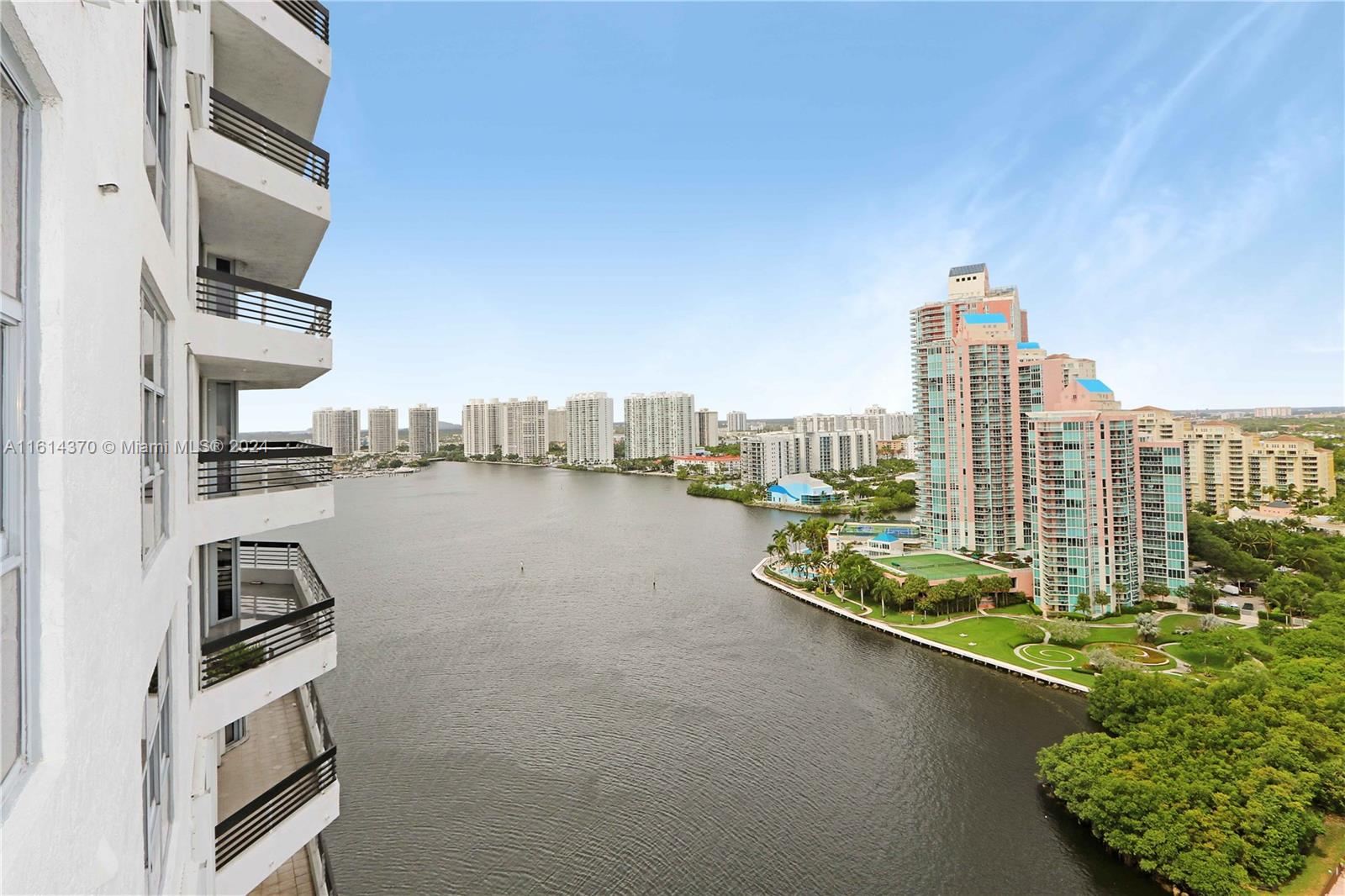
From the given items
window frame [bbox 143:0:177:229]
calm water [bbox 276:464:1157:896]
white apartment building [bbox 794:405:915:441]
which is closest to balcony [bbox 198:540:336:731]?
window frame [bbox 143:0:177:229]

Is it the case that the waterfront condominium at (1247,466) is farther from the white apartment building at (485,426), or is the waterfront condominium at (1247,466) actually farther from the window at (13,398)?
the white apartment building at (485,426)

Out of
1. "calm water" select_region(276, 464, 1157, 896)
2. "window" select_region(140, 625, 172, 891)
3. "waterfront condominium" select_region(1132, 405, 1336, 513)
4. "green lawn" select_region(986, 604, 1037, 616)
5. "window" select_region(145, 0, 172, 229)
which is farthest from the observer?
"waterfront condominium" select_region(1132, 405, 1336, 513)

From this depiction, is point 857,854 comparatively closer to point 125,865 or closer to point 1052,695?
point 1052,695

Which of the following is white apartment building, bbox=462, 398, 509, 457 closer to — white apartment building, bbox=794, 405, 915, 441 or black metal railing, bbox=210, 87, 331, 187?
white apartment building, bbox=794, 405, 915, 441

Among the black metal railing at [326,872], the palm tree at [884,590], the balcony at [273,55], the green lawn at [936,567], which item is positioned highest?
the balcony at [273,55]

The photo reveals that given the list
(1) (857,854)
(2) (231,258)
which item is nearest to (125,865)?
(2) (231,258)

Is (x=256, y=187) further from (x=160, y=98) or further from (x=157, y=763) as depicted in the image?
(x=157, y=763)

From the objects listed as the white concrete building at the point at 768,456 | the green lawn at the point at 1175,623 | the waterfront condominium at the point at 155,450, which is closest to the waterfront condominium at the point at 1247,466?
the green lawn at the point at 1175,623
